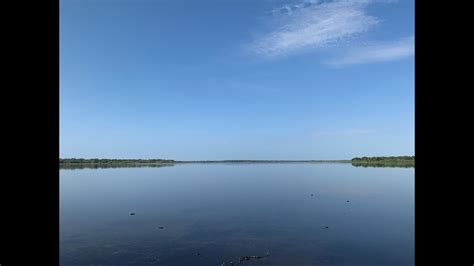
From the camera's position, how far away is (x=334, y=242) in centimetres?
1340

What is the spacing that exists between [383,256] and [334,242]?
2.23m
